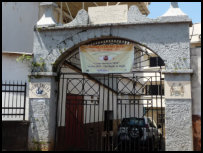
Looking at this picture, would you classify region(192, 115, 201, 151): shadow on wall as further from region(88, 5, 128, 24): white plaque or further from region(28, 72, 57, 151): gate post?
region(28, 72, 57, 151): gate post

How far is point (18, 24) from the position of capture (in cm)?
1212

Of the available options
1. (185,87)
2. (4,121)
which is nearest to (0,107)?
(4,121)

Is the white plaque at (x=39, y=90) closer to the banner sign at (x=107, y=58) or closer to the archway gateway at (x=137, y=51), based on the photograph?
the archway gateway at (x=137, y=51)

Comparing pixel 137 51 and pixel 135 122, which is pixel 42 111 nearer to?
pixel 137 51

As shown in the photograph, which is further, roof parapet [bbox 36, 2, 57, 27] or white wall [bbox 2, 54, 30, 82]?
roof parapet [bbox 36, 2, 57, 27]

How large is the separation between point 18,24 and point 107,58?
663 centimetres

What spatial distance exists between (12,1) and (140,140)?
30.0 feet

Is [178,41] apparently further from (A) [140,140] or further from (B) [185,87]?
(A) [140,140]

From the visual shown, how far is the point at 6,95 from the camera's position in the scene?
8.02 metres

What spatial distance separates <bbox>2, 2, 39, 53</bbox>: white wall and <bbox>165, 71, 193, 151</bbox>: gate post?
26.6 ft

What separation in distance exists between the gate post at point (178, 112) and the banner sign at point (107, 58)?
1.40 metres

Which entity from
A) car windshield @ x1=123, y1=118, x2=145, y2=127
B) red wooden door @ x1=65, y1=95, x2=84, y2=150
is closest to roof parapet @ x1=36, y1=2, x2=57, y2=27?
red wooden door @ x1=65, y1=95, x2=84, y2=150

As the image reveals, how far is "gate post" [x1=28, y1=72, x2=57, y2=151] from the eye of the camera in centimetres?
769

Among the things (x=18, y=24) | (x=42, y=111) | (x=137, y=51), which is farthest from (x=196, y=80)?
(x=18, y=24)
